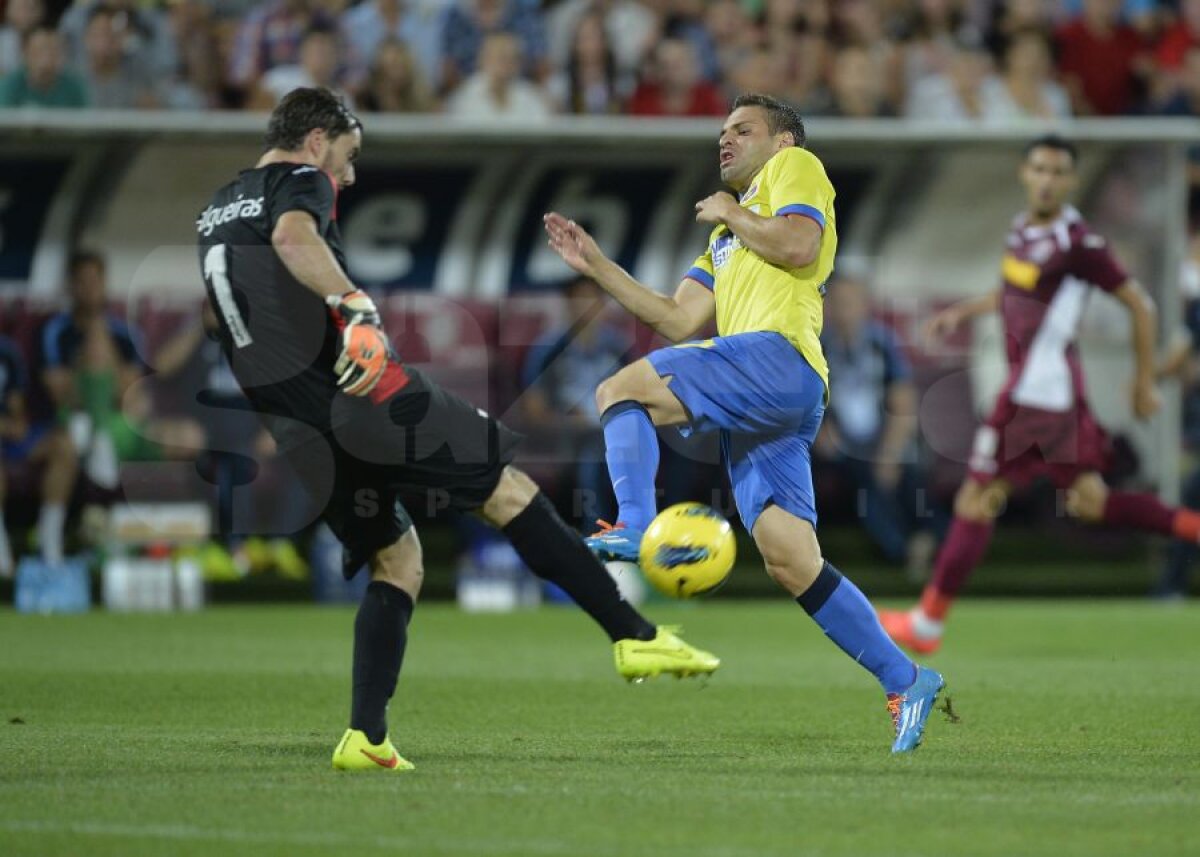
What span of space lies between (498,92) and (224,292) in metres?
9.33

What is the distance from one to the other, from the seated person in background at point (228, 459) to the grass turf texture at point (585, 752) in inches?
118

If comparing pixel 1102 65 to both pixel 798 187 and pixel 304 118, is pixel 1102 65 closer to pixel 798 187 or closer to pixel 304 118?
pixel 798 187

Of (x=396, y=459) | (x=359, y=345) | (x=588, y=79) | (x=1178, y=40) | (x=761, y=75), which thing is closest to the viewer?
(x=359, y=345)

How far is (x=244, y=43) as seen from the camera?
1576 cm

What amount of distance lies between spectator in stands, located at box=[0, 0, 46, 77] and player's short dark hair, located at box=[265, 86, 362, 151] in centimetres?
899

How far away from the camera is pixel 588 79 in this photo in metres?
16.0

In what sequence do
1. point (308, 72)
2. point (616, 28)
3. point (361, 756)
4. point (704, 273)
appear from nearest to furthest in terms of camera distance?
1. point (361, 756)
2. point (704, 273)
3. point (308, 72)
4. point (616, 28)

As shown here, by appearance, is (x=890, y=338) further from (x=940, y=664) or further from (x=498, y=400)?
(x=940, y=664)

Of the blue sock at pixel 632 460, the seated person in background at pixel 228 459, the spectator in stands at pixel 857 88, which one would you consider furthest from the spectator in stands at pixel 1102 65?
the blue sock at pixel 632 460

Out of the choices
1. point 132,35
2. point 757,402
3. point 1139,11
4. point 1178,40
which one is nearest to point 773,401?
point 757,402

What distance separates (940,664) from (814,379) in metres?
4.05

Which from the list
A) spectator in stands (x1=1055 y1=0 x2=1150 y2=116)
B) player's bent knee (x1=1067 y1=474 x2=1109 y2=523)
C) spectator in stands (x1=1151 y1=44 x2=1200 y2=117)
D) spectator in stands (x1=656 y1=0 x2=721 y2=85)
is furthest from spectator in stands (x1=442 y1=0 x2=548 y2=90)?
player's bent knee (x1=1067 y1=474 x2=1109 y2=523)

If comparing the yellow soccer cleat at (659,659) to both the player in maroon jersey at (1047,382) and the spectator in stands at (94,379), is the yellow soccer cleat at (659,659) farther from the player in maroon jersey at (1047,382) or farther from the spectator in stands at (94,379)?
the spectator in stands at (94,379)

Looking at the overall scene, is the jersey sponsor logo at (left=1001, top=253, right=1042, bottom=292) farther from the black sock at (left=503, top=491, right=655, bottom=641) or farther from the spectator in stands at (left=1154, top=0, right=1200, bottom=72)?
the spectator in stands at (left=1154, top=0, right=1200, bottom=72)
